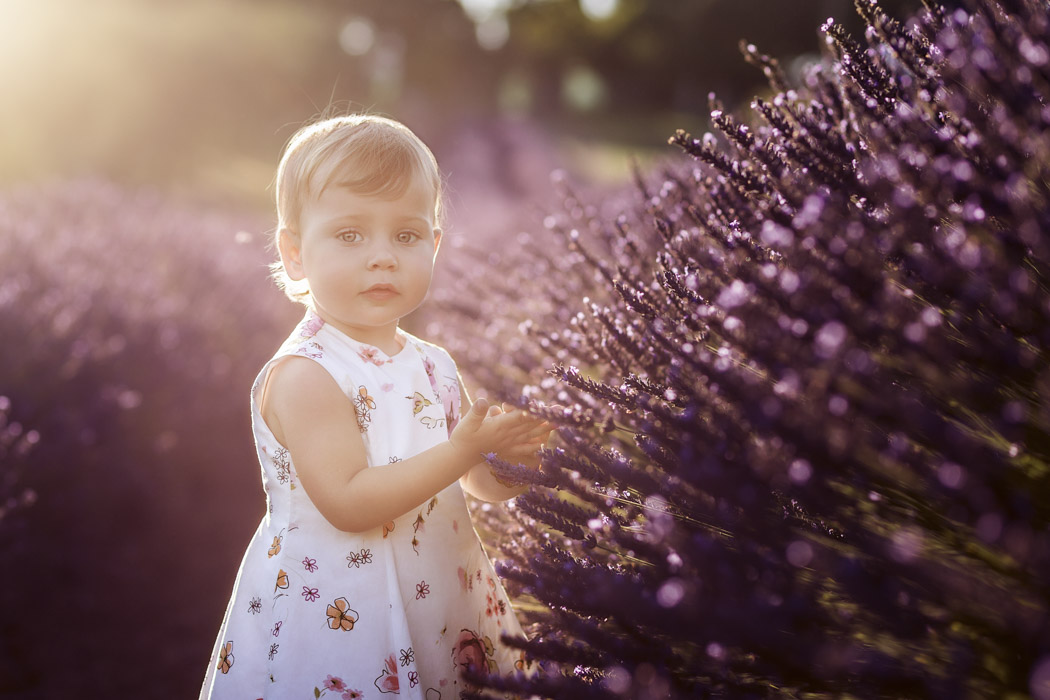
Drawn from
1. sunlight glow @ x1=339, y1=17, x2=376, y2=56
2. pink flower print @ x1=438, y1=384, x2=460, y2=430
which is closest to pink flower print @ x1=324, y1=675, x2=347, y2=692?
pink flower print @ x1=438, y1=384, x2=460, y2=430

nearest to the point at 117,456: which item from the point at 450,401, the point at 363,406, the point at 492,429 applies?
the point at 450,401

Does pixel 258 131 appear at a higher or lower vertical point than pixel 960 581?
higher

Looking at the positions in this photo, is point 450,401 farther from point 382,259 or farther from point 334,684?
point 334,684

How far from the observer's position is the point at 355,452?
1649 millimetres

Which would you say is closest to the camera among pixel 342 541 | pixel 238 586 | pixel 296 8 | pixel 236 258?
pixel 342 541

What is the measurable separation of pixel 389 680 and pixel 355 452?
17.5 inches

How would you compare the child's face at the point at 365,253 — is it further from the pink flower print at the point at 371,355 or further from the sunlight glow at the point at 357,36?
the sunlight glow at the point at 357,36

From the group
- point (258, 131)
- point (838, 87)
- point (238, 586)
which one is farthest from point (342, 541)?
point (258, 131)

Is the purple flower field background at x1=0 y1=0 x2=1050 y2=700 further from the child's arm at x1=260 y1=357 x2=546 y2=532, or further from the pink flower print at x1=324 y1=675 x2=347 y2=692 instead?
the pink flower print at x1=324 y1=675 x2=347 y2=692

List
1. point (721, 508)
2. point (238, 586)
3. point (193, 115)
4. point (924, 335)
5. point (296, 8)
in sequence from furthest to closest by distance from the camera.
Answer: point (296, 8) < point (193, 115) < point (238, 586) < point (721, 508) < point (924, 335)

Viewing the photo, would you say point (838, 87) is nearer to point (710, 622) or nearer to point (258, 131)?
point (710, 622)

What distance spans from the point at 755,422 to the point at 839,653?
268 millimetres

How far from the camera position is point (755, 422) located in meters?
0.98

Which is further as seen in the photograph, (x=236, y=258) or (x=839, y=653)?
(x=236, y=258)
